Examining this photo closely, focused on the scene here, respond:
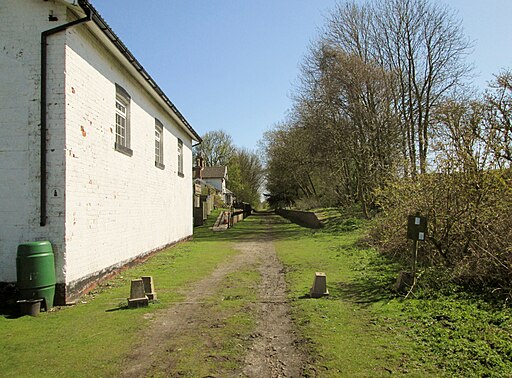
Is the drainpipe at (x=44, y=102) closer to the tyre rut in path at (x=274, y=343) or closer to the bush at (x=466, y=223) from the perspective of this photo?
the tyre rut in path at (x=274, y=343)

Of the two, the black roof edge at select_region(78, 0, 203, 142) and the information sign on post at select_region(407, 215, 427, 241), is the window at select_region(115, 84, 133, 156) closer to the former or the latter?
the black roof edge at select_region(78, 0, 203, 142)

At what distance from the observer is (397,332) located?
5.15 meters

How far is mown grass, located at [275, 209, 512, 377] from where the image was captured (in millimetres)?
4090

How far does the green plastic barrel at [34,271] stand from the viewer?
6395 millimetres

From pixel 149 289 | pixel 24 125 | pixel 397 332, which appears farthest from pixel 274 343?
pixel 24 125

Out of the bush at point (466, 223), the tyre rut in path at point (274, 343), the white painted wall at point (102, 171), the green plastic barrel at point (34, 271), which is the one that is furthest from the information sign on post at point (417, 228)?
the green plastic barrel at point (34, 271)

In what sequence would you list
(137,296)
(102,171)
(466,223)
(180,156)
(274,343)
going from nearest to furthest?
(274,343), (137,296), (466,223), (102,171), (180,156)

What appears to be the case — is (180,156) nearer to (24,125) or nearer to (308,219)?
(24,125)

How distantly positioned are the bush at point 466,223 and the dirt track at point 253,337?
3.06 meters

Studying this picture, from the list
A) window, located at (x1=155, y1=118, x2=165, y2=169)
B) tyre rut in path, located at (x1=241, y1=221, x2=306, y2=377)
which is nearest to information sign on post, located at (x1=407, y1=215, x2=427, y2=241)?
tyre rut in path, located at (x1=241, y1=221, x2=306, y2=377)

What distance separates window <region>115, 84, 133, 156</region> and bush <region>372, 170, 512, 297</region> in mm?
6675

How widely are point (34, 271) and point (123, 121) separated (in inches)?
204

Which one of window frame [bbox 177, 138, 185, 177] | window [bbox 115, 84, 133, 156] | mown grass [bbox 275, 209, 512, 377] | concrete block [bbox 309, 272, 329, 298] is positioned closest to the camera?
mown grass [bbox 275, 209, 512, 377]

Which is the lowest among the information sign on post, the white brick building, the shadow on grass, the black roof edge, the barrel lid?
the shadow on grass
